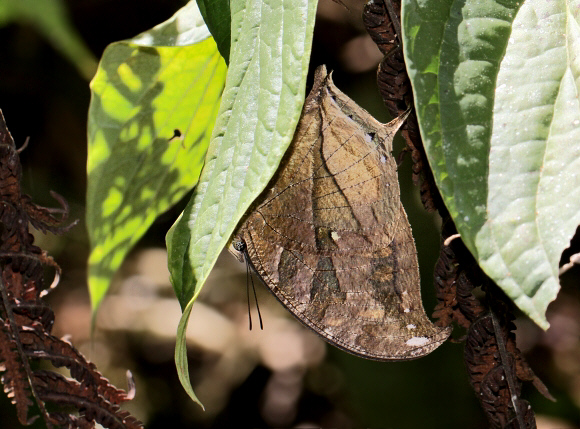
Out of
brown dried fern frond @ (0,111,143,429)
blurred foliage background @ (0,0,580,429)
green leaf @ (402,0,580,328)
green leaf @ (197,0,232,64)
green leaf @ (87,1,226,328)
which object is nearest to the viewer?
green leaf @ (402,0,580,328)

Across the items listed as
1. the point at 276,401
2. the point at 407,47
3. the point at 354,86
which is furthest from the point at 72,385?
the point at 354,86

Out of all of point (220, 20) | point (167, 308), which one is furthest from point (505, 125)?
point (167, 308)

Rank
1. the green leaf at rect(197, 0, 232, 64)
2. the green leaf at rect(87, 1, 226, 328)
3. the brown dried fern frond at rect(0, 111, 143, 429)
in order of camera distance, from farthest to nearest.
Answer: the green leaf at rect(87, 1, 226, 328) < the brown dried fern frond at rect(0, 111, 143, 429) < the green leaf at rect(197, 0, 232, 64)

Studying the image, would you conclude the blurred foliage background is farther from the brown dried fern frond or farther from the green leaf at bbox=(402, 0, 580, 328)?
the green leaf at bbox=(402, 0, 580, 328)

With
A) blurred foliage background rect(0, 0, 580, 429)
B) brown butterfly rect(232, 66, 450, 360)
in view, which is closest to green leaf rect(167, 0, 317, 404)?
brown butterfly rect(232, 66, 450, 360)

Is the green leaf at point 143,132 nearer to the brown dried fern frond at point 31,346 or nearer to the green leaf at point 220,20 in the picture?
the brown dried fern frond at point 31,346

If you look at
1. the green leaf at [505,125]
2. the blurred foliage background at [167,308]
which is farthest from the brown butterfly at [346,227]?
the blurred foliage background at [167,308]
